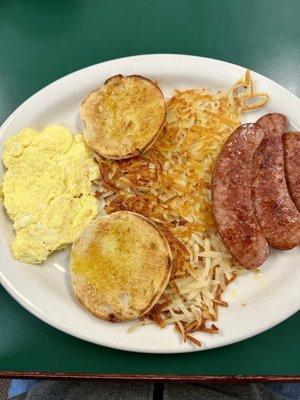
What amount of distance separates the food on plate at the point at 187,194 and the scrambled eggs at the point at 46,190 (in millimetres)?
143

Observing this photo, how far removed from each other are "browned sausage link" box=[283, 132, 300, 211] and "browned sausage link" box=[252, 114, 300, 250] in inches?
1.8

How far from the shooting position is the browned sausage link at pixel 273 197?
260cm

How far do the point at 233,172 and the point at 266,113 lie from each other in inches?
23.7

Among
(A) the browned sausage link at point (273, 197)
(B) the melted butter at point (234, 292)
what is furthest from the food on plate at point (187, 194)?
(A) the browned sausage link at point (273, 197)

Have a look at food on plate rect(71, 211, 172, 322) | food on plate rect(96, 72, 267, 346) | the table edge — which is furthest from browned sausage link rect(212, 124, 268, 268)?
the table edge

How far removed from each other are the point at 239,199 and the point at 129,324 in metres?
0.99

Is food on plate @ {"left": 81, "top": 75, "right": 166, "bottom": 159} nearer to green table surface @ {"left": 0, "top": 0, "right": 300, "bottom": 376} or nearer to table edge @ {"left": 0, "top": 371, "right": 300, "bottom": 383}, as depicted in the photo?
green table surface @ {"left": 0, "top": 0, "right": 300, "bottom": 376}

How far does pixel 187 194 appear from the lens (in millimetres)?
2811

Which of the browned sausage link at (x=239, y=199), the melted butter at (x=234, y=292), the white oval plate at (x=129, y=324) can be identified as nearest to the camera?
the browned sausage link at (x=239, y=199)

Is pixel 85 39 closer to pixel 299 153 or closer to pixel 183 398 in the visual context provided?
pixel 299 153

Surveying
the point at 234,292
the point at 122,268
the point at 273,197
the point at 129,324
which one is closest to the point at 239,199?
the point at 273,197

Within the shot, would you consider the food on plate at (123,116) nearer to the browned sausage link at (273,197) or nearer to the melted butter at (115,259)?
the melted butter at (115,259)

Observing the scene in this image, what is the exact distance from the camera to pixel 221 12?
329 cm

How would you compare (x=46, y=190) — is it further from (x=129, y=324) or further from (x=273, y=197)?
(x=273, y=197)
